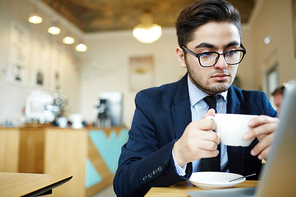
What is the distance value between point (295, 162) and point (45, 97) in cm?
412

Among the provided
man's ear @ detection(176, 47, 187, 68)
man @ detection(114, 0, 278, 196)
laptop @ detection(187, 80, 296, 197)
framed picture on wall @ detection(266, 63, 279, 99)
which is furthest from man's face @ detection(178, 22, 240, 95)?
framed picture on wall @ detection(266, 63, 279, 99)

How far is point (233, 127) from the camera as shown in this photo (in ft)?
1.82

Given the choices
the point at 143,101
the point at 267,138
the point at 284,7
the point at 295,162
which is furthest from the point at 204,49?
the point at 284,7

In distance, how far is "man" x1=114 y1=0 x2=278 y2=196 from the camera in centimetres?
75

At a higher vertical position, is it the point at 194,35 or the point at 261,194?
the point at 194,35

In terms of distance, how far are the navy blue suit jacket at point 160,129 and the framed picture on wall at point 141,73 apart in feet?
15.7

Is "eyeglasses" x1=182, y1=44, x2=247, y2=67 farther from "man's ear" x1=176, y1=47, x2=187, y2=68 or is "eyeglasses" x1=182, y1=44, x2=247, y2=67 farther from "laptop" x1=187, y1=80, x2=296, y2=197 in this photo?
"laptop" x1=187, y1=80, x2=296, y2=197

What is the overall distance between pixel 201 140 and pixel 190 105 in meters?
0.48

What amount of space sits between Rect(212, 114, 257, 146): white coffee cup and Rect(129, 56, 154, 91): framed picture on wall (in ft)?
17.5

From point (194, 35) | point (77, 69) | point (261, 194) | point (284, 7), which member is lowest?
point (261, 194)

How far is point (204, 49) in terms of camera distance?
921 mm

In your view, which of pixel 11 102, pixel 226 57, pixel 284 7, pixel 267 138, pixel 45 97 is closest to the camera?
pixel 267 138

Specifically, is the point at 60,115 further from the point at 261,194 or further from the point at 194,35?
the point at 261,194

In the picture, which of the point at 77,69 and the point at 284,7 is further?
the point at 77,69
